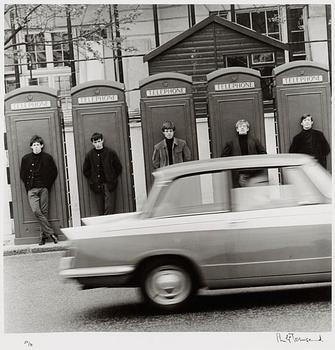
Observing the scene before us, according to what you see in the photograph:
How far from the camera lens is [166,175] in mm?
6754

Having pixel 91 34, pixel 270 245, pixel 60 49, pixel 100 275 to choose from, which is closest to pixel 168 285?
pixel 100 275

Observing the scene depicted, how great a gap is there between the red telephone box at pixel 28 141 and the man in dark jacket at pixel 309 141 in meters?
3.41

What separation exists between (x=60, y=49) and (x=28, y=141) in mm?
1749

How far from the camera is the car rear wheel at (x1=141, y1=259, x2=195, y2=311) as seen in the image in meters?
6.45

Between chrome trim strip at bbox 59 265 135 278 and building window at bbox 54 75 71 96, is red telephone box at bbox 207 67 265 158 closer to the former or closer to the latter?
building window at bbox 54 75 71 96

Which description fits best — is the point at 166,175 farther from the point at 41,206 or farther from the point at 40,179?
the point at 41,206

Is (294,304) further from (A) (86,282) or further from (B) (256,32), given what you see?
(B) (256,32)

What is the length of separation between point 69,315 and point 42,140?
173 inches

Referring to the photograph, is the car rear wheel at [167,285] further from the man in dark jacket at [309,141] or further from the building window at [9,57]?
the building window at [9,57]

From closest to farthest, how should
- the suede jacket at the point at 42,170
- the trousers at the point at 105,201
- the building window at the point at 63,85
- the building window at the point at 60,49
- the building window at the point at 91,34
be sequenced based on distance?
1. the suede jacket at the point at 42,170
2. the trousers at the point at 105,201
3. the building window at the point at 91,34
4. the building window at the point at 60,49
5. the building window at the point at 63,85

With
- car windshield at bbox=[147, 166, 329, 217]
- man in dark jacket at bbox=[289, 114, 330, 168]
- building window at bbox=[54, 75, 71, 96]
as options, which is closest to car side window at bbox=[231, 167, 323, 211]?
car windshield at bbox=[147, 166, 329, 217]

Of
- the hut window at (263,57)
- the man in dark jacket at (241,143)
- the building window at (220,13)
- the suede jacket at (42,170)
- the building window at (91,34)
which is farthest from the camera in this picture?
the hut window at (263,57)

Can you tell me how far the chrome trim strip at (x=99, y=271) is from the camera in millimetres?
6398
